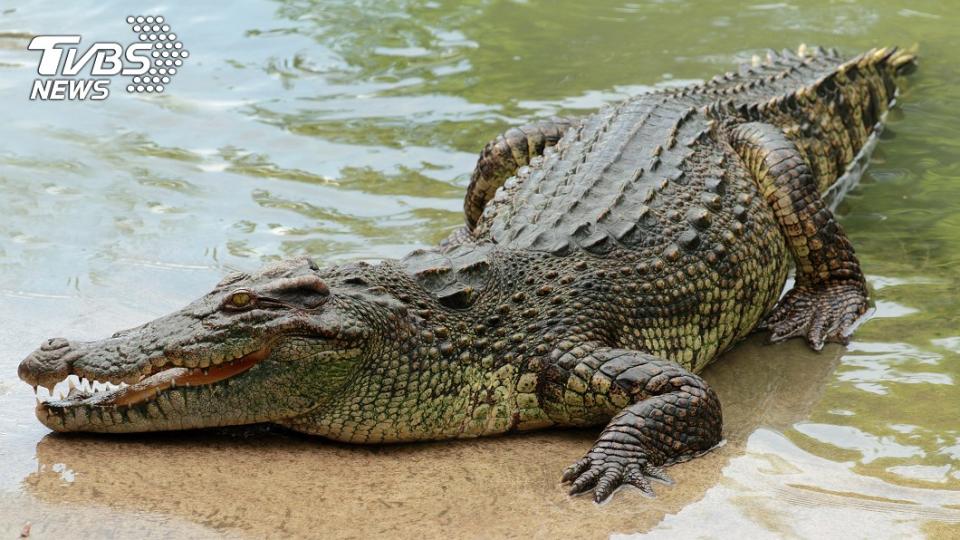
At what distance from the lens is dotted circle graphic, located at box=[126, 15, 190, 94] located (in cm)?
981

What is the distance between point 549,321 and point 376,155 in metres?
3.76

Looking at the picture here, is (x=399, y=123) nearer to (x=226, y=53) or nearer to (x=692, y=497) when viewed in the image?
(x=226, y=53)

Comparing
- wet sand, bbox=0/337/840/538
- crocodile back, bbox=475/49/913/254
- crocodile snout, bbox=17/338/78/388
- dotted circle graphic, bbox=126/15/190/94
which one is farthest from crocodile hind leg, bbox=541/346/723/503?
dotted circle graphic, bbox=126/15/190/94

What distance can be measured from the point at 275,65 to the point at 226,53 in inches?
21.8

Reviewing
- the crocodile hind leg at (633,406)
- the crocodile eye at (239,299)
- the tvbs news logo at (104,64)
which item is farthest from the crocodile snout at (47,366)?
the tvbs news logo at (104,64)

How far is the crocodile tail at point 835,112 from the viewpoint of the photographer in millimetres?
7293

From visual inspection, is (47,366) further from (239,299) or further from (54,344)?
(239,299)

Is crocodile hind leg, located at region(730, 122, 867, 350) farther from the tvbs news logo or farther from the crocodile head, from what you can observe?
the tvbs news logo

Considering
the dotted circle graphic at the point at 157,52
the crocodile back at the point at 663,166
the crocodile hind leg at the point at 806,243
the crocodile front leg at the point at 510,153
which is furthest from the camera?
the dotted circle graphic at the point at 157,52

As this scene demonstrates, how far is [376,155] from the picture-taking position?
8.46 metres

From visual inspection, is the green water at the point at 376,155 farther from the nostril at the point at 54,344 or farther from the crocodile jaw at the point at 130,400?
the nostril at the point at 54,344

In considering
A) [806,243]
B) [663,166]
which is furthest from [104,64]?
[806,243]

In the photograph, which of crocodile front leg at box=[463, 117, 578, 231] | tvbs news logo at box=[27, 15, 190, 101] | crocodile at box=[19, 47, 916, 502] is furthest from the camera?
tvbs news logo at box=[27, 15, 190, 101]

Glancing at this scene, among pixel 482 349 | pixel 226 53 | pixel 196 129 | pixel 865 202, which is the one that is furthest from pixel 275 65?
pixel 482 349
